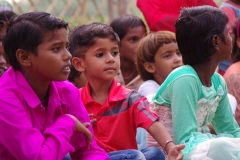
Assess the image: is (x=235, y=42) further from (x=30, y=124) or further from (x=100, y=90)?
(x=30, y=124)

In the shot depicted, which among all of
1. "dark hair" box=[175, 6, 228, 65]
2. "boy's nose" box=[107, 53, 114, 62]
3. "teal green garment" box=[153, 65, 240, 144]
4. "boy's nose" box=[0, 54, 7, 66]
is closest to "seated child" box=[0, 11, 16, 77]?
"boy's nose" box=[0, 54, 7, 66]

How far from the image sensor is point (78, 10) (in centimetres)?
761

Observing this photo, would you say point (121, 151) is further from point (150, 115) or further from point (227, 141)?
point (227, 141)

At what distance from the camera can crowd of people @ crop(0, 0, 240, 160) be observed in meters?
2.18

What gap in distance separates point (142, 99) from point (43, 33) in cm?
64

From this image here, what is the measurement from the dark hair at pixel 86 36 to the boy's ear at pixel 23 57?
0.60 metres

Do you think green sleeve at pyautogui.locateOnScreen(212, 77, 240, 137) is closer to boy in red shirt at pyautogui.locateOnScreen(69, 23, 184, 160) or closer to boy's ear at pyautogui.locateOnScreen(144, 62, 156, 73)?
boy in red shirt at pyautogui.locateOnScreen(69, 23, 184, 160)

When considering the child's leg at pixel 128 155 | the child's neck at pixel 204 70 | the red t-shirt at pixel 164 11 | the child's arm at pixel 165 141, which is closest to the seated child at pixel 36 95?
the child's leg at pixel 128 155

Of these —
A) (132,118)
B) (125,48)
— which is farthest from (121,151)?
(125,48)

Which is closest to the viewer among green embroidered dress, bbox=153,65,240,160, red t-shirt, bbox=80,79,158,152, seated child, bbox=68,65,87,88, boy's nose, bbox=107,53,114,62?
green embroidered dress, bbox=153,65,240,160

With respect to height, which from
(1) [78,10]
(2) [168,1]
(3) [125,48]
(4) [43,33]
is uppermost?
(4) [43,33]

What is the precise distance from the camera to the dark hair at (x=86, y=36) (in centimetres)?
278

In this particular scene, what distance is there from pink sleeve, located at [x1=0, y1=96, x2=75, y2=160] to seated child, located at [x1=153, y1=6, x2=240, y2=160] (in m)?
0.60

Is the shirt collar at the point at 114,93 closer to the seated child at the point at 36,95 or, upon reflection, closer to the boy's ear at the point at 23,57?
the seated child at the point at 36,95
